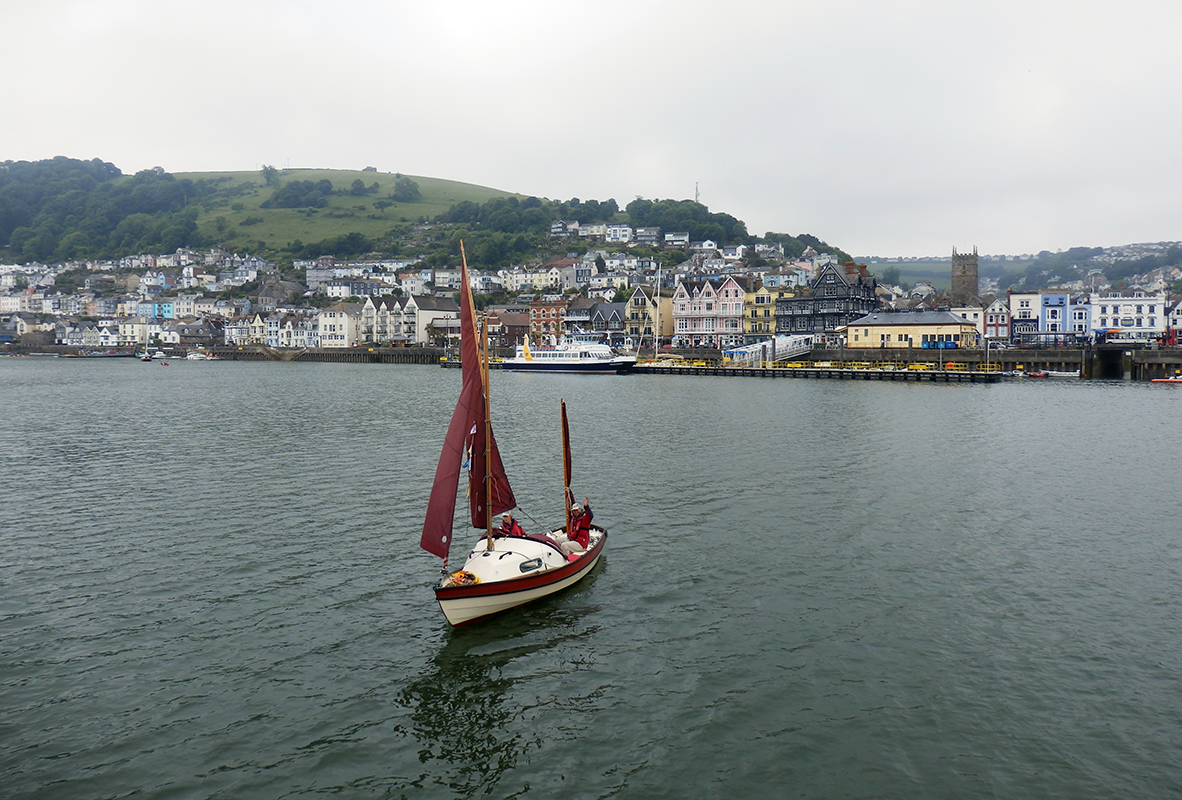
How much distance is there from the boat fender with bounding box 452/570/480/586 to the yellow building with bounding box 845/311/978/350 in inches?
3836

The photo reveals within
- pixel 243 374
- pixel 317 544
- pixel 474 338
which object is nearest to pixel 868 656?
pixel 474 338

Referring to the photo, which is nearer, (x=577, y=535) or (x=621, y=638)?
(x=621, y=638)

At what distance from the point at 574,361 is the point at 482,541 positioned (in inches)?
3514

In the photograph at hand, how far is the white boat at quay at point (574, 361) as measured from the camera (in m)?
106

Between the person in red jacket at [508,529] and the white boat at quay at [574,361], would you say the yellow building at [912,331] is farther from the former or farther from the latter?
the person in red jacket at [508,529]

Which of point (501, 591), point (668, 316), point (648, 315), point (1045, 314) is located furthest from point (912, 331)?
point (501, 591)

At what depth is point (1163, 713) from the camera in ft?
42.8

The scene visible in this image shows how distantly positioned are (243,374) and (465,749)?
10567 cm

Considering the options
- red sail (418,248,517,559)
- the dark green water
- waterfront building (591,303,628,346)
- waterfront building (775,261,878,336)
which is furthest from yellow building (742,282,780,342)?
red sail (418,248,517,559)

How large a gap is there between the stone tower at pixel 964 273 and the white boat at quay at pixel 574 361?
10953cm

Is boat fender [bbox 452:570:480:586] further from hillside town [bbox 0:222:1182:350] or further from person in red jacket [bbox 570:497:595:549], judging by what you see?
hillside town [bbox 0:222:1182:350]

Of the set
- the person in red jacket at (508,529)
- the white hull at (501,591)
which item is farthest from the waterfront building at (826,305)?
the white hull at (501,591)

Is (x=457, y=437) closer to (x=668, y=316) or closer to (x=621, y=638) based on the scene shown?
(x=621, y=638)

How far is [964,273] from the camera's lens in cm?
18262
